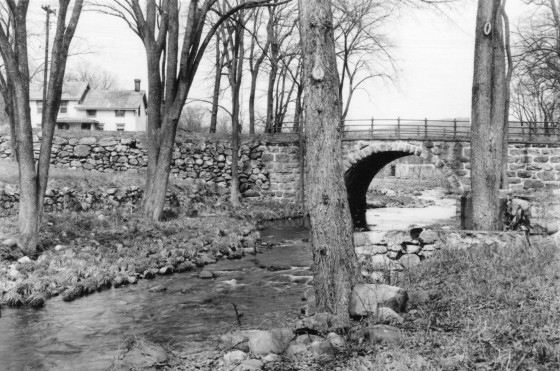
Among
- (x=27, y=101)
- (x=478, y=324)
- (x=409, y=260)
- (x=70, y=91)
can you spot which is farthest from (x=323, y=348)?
(x=70, y=91)

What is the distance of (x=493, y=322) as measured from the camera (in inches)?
176

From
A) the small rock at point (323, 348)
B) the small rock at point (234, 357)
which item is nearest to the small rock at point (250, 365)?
the small rock at point (234, 357)

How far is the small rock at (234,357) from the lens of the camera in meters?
4.57

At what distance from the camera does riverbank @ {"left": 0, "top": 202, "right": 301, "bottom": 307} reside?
8.34 m

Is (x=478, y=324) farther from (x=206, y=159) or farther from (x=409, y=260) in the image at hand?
(x=206, y=159)

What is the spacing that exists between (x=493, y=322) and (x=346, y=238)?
1.67 metres

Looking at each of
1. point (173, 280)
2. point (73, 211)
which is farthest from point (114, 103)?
point (173, 280)

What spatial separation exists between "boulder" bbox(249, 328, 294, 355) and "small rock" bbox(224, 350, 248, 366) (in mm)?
113

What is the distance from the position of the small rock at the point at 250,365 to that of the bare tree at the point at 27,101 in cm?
683

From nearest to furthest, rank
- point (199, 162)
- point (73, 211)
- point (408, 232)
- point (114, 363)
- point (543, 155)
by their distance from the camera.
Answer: point (114, 363), point (408, 232), point (73, 211), point (543, 155), point (199, 162)

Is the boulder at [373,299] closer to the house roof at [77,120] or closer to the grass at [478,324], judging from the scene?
the grass at [478,324]

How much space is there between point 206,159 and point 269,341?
19.3 metres

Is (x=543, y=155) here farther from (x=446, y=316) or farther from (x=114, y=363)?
(x=114, y=363)

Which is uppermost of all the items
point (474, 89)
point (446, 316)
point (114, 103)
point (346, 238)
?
point (114, 103)
